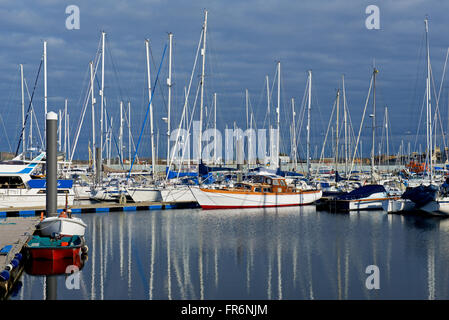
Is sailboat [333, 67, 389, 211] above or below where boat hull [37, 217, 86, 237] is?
below

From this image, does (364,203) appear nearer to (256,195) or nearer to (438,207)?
(438,207)

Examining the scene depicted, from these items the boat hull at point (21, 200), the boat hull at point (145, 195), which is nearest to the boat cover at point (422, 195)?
the boat hull at point (145, 195)

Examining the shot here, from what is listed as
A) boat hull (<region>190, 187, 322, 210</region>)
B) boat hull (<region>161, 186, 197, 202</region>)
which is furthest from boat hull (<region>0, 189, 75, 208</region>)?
boat hull (<region>190, 187, 322, 210</region>)

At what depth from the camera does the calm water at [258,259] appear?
18.9 m

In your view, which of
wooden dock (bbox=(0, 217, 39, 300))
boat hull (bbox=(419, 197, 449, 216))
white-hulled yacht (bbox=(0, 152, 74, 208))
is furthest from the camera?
white-hulled yacht (bbox=(0, 152, 74, 208))

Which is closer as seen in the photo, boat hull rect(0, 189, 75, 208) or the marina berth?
boat hull rect(0, 189, 75, 208)

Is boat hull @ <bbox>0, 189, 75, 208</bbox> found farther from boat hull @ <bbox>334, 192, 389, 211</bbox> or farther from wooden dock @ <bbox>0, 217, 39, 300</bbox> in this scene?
boat hull @ <bbox>334, 192, 389, 211</bbox>

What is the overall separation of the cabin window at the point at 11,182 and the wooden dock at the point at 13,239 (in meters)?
10.6

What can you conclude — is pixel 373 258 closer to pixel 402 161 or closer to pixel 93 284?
pixel 93 284

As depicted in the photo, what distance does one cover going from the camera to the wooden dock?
60.0ft

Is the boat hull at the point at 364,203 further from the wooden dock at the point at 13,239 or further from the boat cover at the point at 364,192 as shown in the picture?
the wooden dock at the point at 13,239

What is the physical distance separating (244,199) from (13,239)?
25.8 meters

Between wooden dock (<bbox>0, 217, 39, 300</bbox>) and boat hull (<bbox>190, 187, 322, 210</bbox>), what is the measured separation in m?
16.9

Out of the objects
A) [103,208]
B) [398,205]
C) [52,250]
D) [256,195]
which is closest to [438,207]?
[398,205]
